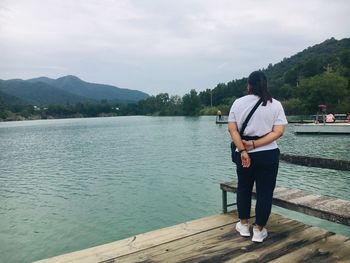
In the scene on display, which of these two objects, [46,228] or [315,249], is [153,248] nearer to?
[315,249]

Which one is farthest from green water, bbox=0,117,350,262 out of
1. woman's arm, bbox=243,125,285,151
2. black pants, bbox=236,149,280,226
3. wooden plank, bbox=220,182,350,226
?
woman's arm, bbox=243,125,285,151

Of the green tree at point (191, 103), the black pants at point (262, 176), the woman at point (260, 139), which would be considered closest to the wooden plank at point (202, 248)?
the woman at point (260, 139)

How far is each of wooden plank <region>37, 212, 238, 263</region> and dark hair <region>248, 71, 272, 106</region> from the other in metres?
1.85

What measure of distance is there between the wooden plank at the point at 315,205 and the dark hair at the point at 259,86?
1.45 metres

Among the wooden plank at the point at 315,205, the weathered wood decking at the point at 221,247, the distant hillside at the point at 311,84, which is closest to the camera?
the weathered wood decking at the point at 221,247

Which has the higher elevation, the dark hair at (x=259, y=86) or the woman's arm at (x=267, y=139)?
the dark hair at (x=259, y=86)

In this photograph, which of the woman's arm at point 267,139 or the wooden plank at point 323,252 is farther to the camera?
the woman's arm at point 267,139

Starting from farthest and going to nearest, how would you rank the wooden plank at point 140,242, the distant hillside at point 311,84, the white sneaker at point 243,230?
the distant hillside at point 311,84
the white sneaker at point 243,230
the wooden plank at point 140,242

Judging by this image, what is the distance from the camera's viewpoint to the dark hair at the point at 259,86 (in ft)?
12.4

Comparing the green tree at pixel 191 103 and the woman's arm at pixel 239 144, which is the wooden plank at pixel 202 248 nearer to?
the woman's arm at pixel 239 144

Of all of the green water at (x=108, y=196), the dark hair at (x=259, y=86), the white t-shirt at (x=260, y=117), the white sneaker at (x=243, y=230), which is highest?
the dark hair at (x=259, y=86)

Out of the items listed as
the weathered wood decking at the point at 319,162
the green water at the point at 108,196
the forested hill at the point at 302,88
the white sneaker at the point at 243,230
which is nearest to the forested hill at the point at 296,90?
the forested hill at the point at 302,88

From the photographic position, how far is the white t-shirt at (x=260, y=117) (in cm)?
379

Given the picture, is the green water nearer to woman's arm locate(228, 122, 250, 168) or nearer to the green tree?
woman's arm locate(228, 122, 250, 168)
